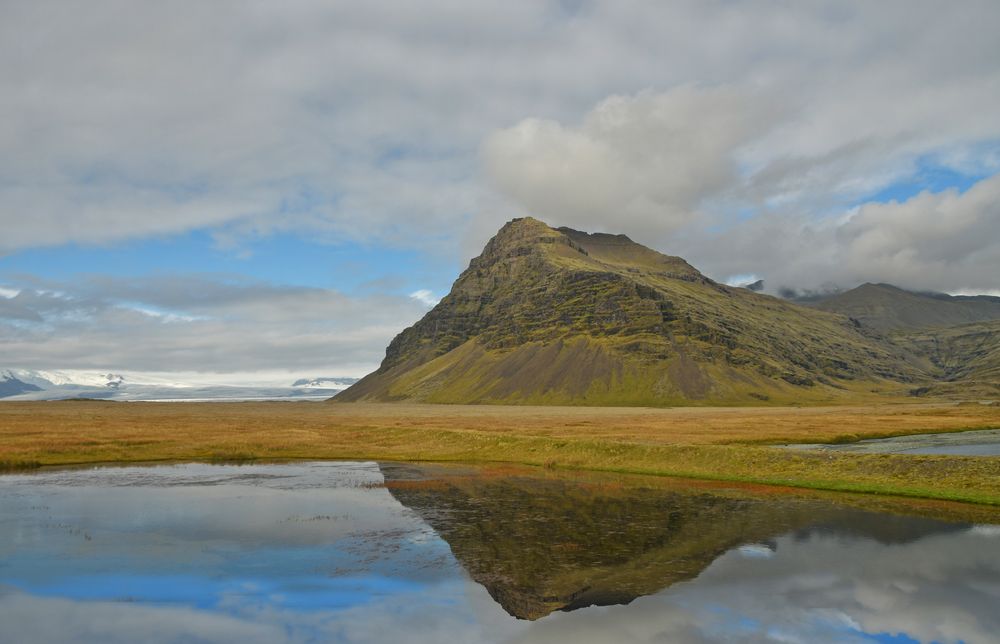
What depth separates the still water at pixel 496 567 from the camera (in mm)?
22516

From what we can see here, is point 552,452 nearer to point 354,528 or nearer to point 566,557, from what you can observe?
point 354,528

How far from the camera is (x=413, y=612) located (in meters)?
24.0

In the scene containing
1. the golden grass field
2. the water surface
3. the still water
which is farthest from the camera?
the water surface

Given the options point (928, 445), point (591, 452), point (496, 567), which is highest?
point (591, 452)

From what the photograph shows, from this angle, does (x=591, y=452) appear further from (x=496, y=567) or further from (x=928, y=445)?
(x=928, y=445)

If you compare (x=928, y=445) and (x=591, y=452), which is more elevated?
(x=591, y=452)

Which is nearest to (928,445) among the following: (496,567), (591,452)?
(591,452)

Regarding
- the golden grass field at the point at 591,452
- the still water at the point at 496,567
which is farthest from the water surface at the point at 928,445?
the still water at the point at 496,567

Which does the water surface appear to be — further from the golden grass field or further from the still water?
the still water

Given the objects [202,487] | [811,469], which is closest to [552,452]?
[811,469]

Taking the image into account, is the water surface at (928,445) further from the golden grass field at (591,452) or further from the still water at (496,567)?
the still water at (496,567)

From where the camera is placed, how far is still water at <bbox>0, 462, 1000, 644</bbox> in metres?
22.5

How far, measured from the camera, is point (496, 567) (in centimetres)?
2967

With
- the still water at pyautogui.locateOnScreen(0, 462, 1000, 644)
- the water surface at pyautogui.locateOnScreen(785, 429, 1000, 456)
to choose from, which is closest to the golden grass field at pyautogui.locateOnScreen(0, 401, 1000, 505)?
the water surface at pyautogui.locateOnScreen(785, 429, 1000, 456)
